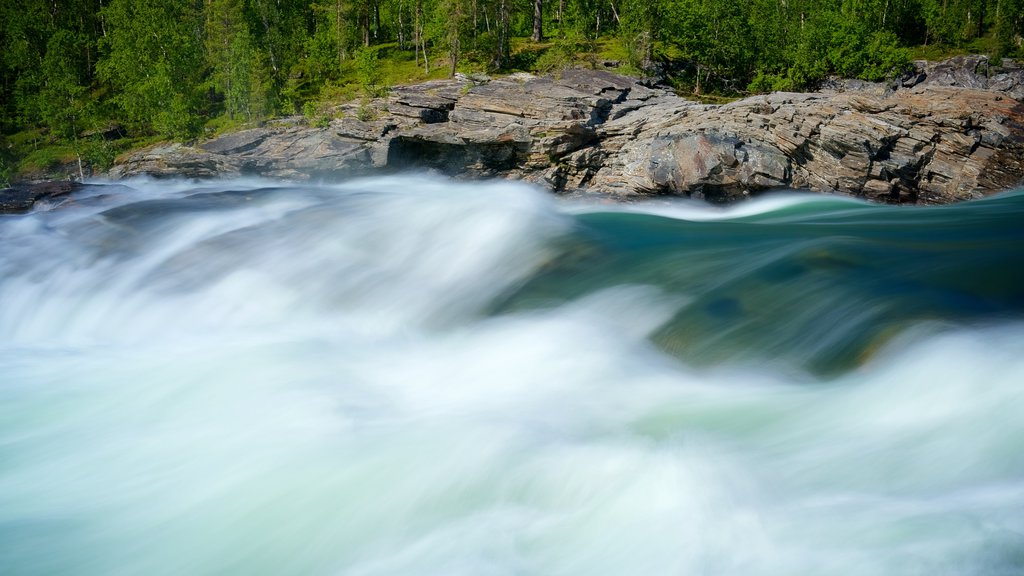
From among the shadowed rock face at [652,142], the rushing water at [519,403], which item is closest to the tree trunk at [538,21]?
the shadowed rock face at [652,142]

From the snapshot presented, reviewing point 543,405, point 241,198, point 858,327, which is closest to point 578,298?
point 543,405

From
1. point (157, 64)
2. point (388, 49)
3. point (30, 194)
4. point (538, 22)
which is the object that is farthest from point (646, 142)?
point (157, 64)

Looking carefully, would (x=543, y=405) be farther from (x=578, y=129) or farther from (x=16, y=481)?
(x=578, y=129)

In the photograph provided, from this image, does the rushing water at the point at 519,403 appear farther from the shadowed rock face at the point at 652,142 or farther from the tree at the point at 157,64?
the tree at the point at 157,64

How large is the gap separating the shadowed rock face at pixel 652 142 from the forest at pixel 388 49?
7344 millimetres

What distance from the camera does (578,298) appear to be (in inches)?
328

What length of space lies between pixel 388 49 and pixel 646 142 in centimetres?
3437

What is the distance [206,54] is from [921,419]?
A: 56.6 metres

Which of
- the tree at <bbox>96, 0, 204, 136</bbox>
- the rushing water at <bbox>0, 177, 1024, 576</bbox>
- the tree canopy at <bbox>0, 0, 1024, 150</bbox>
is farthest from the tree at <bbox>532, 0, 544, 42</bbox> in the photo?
the rushing water at <bbox>0, 177, 1024, 576</bbox>

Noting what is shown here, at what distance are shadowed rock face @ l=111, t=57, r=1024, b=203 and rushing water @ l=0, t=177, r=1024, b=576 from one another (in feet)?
28.7

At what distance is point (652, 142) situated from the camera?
21.2m

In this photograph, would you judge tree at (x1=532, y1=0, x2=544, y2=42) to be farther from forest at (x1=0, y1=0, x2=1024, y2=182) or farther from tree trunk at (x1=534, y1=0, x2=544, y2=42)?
forest at (x1=0, y1=0, x2=1024, y2=182)

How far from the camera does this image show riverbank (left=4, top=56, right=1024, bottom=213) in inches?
751

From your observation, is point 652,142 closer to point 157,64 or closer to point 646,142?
point 646,142
